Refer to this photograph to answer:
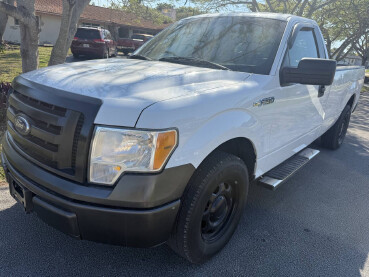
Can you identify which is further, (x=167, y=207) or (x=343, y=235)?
(x=343, y=235)

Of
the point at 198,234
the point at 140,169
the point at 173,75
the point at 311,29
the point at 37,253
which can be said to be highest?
the point at 311,29

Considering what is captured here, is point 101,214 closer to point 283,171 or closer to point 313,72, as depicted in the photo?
point 313,72

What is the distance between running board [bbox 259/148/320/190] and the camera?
3.09 meters

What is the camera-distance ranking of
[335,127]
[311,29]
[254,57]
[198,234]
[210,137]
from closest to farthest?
[210,137] → [198,234] → [254,57] → [311,29] → [335,127]

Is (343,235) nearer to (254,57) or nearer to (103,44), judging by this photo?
(254,57)

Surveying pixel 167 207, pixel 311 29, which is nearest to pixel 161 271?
pixel 167 207

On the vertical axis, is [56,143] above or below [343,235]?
above

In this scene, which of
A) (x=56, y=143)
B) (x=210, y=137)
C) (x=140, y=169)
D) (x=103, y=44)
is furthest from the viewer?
(x=103, y=44)

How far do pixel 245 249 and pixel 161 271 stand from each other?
797 millimetres

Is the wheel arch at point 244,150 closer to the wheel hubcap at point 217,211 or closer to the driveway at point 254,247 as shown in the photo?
the wheel hubcap at point 217,211

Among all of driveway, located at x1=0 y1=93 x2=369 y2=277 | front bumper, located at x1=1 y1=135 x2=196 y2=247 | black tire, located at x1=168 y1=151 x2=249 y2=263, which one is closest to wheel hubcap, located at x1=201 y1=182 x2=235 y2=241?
black tire, located at x1=168 y1=151 x2=249 y2=263

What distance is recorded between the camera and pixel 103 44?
17.9 m

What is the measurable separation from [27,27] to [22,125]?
4.50 meters

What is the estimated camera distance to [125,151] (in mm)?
1852
